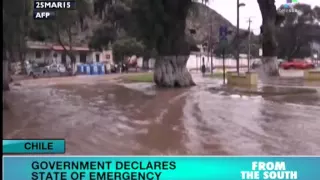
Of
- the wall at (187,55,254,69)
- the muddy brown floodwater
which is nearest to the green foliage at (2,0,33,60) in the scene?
the muddy brown floodwater

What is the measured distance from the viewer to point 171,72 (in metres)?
15.7

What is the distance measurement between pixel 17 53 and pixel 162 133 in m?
2.06

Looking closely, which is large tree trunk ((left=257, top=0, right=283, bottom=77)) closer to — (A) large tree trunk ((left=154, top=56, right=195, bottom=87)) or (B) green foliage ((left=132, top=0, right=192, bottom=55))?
(B) green foliage ((left=132, top=0, right=192, bottom=55))

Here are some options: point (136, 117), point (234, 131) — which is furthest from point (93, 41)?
point (136, 117)

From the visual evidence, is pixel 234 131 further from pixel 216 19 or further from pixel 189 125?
pixel 216 19

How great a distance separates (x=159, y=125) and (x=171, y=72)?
30.6 ft

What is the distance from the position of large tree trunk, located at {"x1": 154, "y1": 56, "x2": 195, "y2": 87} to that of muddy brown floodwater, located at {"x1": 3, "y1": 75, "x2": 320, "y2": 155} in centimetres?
632

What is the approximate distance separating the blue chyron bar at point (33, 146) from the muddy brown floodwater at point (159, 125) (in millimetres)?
108

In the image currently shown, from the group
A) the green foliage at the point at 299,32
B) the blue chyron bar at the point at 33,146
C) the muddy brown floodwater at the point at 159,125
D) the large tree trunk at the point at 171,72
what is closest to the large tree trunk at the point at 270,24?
the green foliage at the point at 299,32

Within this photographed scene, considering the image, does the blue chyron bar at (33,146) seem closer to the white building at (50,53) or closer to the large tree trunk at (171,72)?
the white building at (50,53)

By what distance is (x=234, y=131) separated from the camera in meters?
5.58

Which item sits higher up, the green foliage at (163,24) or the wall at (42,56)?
the green foliage at (163,24)

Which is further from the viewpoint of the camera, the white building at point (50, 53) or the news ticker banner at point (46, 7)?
the white building at point (50, 53)

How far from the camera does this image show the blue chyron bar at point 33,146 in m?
2.96
